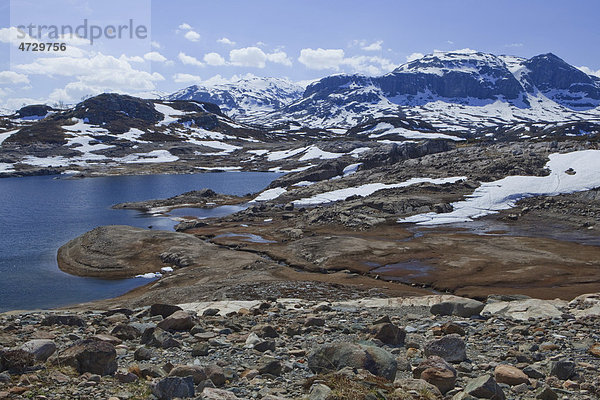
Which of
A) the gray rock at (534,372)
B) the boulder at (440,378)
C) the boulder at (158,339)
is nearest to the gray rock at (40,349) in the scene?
the boulder at (158,339)

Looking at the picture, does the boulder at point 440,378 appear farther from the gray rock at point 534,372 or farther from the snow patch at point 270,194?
the snow patch at point 270,194

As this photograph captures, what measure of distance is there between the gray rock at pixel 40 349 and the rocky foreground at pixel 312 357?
3 cm

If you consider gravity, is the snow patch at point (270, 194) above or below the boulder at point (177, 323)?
below

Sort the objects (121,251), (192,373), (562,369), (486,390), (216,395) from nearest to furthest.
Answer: (216,395)
(486,390)
(192,373)
(562,369)
(121,251)

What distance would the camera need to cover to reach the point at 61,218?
85.9m

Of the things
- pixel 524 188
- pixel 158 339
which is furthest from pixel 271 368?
pixel 524 188

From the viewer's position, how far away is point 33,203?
103562mm

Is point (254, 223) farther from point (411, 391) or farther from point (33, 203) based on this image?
point (411, 391)

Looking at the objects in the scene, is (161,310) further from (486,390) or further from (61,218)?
(61,218)

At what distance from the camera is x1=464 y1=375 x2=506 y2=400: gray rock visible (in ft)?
30.5

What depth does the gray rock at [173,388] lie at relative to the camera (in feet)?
30.7

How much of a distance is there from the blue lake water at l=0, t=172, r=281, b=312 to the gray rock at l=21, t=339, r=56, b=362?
3295 cm

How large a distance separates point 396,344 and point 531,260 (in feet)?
130

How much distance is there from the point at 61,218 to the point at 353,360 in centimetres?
8843
